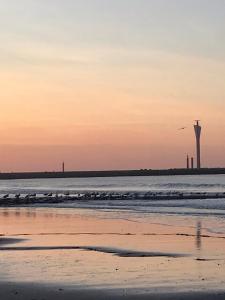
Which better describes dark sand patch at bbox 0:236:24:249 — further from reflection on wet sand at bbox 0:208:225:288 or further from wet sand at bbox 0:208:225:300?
reflection on wet sand at bbox 0:208:225:288

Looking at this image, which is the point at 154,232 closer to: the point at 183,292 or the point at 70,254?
the point at 70,254

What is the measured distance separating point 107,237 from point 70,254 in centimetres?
520

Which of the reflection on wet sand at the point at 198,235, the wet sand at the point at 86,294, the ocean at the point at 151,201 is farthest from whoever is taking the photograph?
the ocean at the point at 151,201

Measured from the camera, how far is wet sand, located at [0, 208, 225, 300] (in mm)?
11828

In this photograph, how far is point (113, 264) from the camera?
15227 millimetres

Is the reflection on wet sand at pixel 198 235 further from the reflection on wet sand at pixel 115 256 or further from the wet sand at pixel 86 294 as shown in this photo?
the wet sand at pixel 86 294

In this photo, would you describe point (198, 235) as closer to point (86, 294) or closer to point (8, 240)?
point (8, 240)

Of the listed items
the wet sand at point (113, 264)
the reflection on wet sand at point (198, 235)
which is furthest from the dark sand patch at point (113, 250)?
the reflection on wet sand at point (198, 235)

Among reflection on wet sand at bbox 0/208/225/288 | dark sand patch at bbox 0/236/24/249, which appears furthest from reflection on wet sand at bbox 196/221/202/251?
dark sand patch at bbox 0/236/24/249

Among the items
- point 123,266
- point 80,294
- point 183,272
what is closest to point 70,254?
point 123,266

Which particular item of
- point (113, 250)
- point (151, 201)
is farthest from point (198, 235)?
point (151, 201)

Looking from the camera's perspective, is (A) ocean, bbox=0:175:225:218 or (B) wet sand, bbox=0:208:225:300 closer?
(B) wet sand, bbox=0:208:225:300

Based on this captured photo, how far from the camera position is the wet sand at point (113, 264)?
11828 mm

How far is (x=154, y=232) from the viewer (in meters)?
23.8
